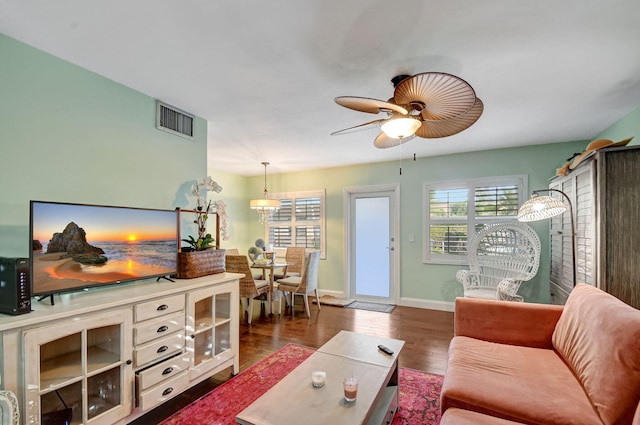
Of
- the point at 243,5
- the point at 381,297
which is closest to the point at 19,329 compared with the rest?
the point at 243,5

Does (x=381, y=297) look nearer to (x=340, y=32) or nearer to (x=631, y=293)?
(x=631, y=293)

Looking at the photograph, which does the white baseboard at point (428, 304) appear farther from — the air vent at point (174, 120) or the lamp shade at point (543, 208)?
the air vent at point (174, 120)

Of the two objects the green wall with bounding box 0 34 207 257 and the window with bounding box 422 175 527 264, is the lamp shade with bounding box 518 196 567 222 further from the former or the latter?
the green wall with bounding box 0 34 207 257

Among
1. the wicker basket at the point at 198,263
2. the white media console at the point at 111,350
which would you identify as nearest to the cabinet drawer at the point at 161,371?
the white media console at the point at 111,350

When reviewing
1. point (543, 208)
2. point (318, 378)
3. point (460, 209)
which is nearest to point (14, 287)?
point (318, 378)

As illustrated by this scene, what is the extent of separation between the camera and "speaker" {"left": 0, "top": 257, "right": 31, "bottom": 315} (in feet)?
4.98

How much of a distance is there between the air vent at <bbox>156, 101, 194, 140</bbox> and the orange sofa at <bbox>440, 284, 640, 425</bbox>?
114 inches

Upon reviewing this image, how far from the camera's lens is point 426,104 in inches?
74.7

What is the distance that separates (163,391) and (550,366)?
2500 millimetres

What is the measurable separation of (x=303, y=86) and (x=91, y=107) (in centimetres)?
157

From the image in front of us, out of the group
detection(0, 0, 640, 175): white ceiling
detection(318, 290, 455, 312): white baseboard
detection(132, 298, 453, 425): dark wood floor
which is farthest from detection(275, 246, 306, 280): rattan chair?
detection(0, 0, 640, 175): white ceiling

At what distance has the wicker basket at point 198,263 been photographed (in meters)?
2.53

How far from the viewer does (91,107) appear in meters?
2.20

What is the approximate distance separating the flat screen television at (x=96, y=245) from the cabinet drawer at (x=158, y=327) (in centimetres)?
39
